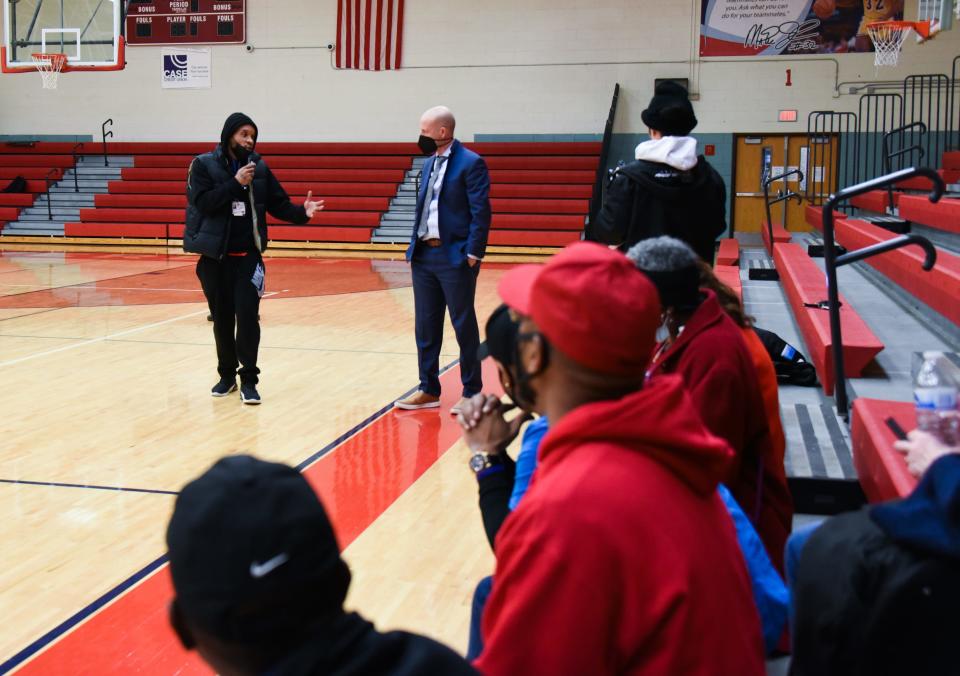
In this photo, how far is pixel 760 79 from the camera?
53.0 ft

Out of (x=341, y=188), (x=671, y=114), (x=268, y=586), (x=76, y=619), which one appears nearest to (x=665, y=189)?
(x=671, y=114)

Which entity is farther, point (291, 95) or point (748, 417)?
point (291, 95)

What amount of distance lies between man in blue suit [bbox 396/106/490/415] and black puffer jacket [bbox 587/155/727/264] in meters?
1.30

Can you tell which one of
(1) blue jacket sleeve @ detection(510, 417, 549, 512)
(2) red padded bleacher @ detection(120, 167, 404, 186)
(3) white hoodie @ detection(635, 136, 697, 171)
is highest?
(2) red padded bleacher @ detection(120, 167, 404, 186)

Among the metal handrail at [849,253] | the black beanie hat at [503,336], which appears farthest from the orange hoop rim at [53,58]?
the black beanie hat at [503,336]

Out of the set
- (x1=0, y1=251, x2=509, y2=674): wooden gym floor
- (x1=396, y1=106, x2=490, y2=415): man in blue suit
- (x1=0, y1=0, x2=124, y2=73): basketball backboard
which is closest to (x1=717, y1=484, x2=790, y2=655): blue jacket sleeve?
(x1=0, y1=251, x2=509, y2=674): wooden gym floor

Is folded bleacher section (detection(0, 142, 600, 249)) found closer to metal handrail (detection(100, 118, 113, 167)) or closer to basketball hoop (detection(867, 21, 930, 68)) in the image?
metal handrail (detection(100, 118, 113, 167))

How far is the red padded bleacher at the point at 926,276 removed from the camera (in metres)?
4.41

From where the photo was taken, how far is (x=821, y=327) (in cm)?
445

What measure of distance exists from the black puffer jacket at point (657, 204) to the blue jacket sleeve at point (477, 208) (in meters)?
1.25

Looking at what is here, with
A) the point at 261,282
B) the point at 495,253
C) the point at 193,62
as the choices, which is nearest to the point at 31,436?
the point at 261,282

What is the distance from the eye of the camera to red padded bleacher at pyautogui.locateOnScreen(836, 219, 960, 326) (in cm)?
441

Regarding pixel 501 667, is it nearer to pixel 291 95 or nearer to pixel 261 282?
pixel 261 282

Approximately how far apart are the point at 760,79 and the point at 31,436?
14.0m
